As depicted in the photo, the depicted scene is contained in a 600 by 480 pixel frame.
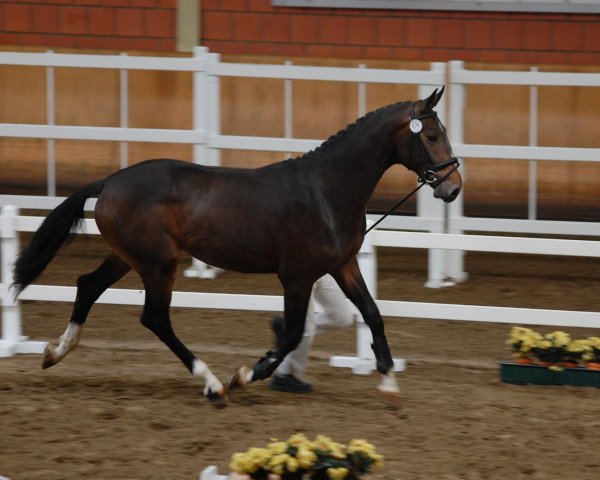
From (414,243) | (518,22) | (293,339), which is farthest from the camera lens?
(518,22)

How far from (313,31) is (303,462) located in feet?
29.7

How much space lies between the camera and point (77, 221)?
6.73 meters

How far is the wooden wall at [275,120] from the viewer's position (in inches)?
476

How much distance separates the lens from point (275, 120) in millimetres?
12594

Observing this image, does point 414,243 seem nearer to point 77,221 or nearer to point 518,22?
point 77,221

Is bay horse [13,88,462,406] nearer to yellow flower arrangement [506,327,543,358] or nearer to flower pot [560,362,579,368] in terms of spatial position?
yellow flower arrangement [506,327,543,358]

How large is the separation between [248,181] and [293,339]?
92cm

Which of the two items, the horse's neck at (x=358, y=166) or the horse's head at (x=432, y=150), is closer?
the horse's head at (x=432, y=150)

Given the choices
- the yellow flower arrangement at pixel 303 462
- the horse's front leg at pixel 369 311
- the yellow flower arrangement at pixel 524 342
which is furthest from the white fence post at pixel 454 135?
the yellow flower arrangement at pixel 303 462

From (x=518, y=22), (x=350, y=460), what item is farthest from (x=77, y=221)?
(x=518, y=22)

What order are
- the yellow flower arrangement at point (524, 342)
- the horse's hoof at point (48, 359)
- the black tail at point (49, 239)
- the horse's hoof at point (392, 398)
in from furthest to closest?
the yellow flower arrangement at point (524, 342), the horse's hoof at point (48, 359), the black tail at point (49, 239), the horse's hoof at point (392, 398)

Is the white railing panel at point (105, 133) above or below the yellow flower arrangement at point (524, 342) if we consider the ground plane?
above

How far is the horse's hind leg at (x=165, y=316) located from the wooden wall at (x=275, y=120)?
5.59 metres

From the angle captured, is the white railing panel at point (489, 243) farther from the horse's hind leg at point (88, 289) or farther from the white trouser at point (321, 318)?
the horse's hind leg at point (88, 289)
